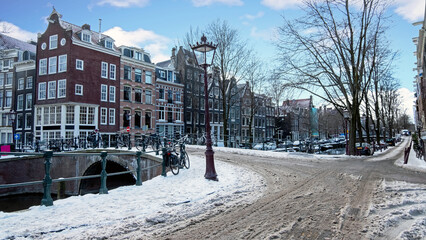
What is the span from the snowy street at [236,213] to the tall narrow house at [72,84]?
25995 mm

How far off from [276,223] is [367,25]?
20649 millimetres

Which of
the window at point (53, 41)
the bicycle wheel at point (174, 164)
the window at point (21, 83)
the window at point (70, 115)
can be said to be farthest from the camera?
the window at point (21, 83)

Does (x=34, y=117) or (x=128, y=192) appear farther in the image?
(x=34, y=117)

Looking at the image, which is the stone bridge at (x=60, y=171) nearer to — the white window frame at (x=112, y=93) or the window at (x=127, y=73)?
the white window frame at (x=112, y=93)

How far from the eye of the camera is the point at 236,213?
4996 mm

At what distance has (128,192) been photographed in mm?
7051

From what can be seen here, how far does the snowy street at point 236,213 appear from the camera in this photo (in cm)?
394

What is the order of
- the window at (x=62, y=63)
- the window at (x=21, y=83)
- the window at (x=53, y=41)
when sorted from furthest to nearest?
the window at (x=21, y=83)
the window at (x=53, y=41)
the window at (x=62, y=63)

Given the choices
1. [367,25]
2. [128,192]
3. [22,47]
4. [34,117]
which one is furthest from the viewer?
[22,47]

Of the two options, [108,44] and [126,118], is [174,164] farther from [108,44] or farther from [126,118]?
[108,44]

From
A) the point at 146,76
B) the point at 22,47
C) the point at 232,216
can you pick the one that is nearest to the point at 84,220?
the point at 232,216

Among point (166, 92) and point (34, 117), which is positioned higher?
→ point (166, 92)

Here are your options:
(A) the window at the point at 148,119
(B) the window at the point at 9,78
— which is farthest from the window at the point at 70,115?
(B) the window at the point at 9,78

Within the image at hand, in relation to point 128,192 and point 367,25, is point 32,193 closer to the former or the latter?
point 128,192
